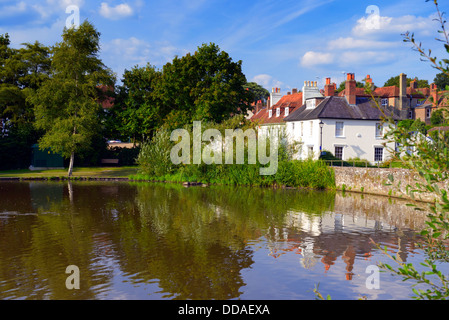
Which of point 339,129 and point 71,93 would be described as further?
point 339,129

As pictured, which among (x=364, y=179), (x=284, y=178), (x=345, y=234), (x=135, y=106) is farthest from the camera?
(x=135, y=106)

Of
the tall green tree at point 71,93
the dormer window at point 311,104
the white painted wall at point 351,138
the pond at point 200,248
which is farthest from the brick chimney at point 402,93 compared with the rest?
the tall green tree at point 71,93

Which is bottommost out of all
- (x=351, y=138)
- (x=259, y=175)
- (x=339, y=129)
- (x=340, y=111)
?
(x=259, y=175)

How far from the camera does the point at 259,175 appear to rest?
125 ft

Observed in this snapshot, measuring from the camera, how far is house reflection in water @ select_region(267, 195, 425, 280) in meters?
13.2

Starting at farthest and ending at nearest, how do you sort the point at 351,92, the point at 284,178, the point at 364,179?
the point at 351,92 → the point at 284,178 → the point at 364,179

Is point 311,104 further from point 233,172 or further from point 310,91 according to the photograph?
point 233,172

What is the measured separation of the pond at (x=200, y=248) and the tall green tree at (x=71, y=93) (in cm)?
1906

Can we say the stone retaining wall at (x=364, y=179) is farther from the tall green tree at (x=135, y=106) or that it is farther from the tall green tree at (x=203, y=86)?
the tall green tree at (x=135, y=106)

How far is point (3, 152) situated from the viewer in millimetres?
49688

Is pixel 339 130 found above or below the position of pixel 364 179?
above

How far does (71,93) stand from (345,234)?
3661cm

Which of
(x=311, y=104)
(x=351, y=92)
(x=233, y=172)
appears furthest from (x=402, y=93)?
(x=233, y=172)
